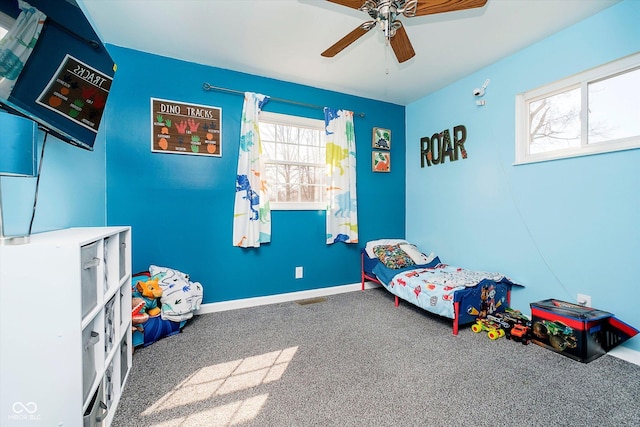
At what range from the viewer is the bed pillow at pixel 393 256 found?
3.01m

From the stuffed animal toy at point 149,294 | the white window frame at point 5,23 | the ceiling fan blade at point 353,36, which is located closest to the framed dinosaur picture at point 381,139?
the ceiling fan blade at point 353,36

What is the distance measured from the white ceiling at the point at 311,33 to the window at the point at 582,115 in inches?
18.3

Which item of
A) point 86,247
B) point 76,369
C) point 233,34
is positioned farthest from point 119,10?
point 76,369

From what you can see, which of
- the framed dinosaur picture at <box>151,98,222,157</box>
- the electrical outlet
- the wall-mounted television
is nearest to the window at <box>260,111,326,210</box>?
the framed dinosaur picture at <box>151,98,222,157</box>

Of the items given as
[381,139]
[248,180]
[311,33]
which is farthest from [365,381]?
[381,139]

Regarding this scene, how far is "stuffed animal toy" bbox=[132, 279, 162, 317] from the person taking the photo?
2.11 metres

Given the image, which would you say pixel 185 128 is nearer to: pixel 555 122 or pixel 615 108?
pixel 555 122

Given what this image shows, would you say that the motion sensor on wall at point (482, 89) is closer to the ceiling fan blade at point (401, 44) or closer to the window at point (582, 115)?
the window at point (582, 115)

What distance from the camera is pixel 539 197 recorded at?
234 cm

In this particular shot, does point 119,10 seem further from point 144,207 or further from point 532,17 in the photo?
point 532,17

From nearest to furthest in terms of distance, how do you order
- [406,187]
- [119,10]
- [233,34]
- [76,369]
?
1. [76,369]
2. [119,10]
3. [233,34]
4. [406,187]

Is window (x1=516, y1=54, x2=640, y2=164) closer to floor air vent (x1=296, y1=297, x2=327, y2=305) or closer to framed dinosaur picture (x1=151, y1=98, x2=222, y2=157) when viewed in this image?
floor air vent (x1=296, y1=297, x2=327, y2=305)

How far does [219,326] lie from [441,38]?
3.19 m

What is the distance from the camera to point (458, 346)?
201cm
